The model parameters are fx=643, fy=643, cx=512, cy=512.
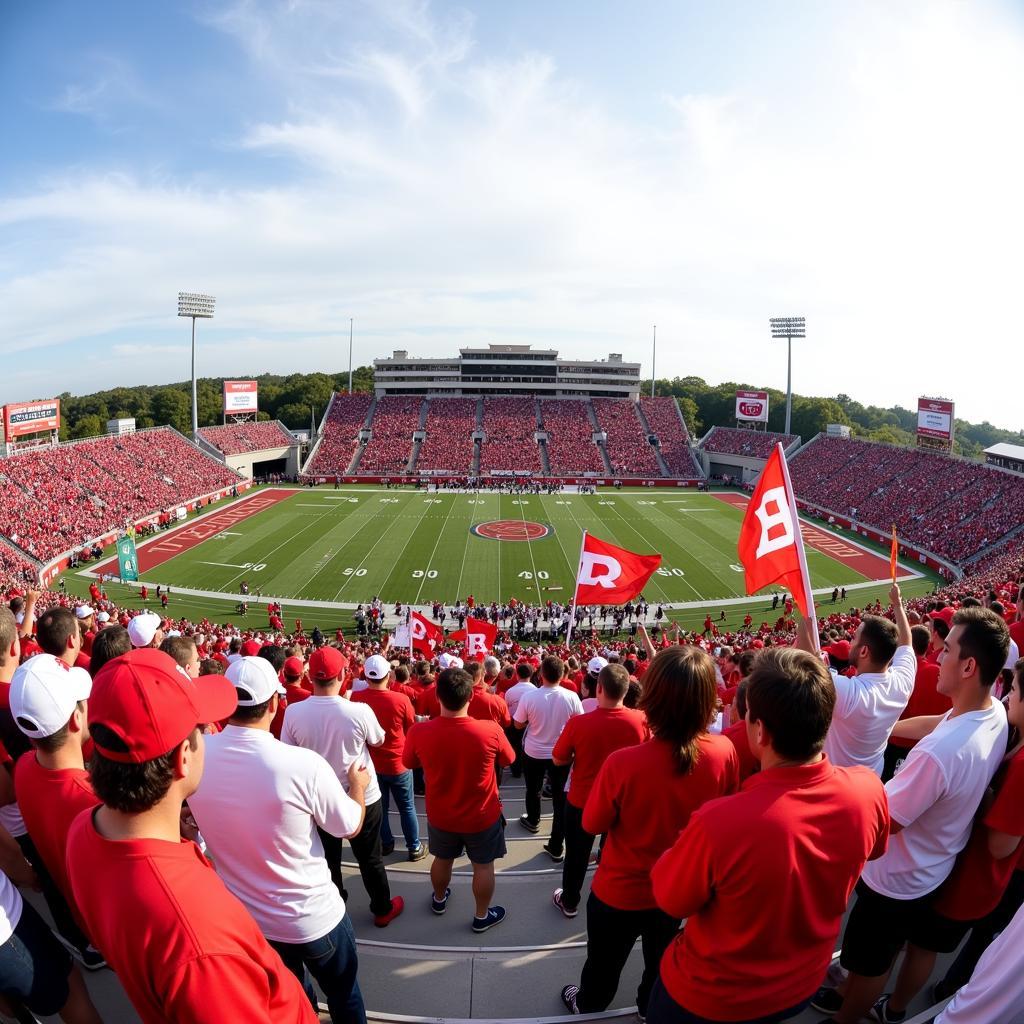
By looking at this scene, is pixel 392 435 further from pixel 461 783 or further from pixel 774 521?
pixel 461 783

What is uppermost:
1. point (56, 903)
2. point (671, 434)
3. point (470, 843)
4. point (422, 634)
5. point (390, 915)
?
point (671, 434)

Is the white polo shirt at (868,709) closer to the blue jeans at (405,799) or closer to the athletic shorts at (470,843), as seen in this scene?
the athletic shorts at (470,843)

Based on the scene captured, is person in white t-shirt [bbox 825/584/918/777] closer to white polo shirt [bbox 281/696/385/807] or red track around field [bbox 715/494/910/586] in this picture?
white polo shirt [bbox 281/696/385/807]

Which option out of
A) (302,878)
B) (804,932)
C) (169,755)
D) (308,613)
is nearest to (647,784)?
(804,932)

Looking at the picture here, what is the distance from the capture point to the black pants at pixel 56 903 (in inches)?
152

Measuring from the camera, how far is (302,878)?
3295 mm

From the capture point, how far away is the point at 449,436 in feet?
230

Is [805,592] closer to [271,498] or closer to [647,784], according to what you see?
[647,784]

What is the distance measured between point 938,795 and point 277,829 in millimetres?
3236

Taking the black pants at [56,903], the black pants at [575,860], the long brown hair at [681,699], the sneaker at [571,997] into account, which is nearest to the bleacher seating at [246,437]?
the black pants at [56,903]

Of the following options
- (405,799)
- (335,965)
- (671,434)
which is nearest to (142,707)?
(335,965)

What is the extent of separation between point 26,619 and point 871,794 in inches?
328

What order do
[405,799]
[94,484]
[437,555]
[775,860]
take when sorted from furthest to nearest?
[94,484], [437,555], [405,799], [775,860]

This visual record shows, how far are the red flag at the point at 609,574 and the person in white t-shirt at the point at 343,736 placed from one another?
31.5 feet
